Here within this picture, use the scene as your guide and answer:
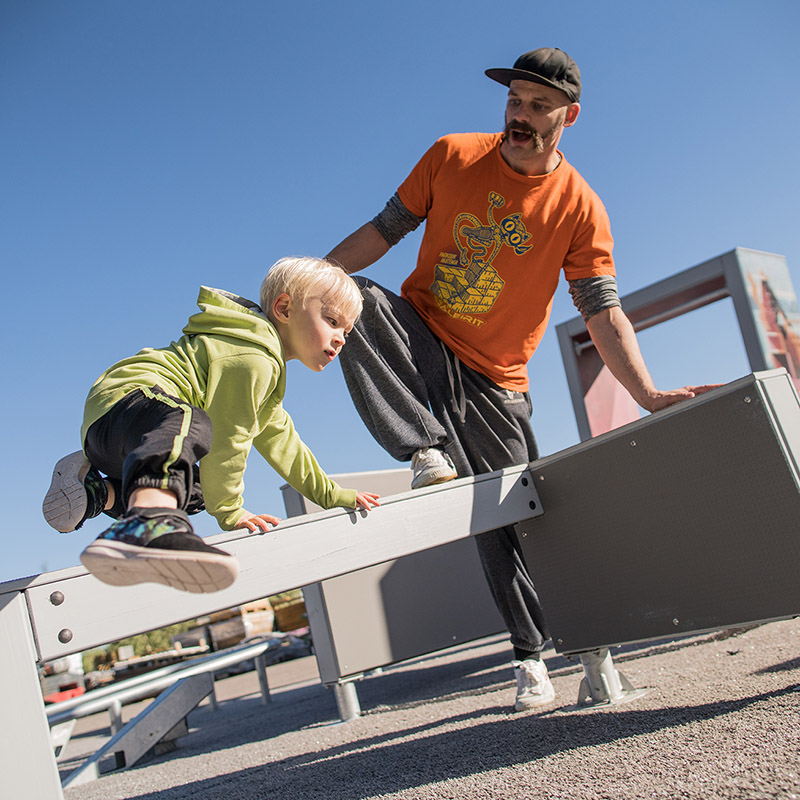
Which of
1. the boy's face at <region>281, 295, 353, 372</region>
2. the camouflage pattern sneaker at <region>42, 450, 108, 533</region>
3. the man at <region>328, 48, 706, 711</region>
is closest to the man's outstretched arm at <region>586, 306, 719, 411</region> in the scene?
the man at <region>328, 48, 706, 711</region>

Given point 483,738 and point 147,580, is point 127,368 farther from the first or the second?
point 483,738

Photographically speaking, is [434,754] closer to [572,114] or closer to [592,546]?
[592,546]

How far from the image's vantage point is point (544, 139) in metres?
Answer: 2.20

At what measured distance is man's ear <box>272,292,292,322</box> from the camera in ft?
5.90

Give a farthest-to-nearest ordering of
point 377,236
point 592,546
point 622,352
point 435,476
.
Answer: point 377,236 < point 622,352 < point 435,476 < point 592,546

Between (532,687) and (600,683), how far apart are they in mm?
232

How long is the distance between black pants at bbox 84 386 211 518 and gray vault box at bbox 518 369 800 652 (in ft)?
3.06

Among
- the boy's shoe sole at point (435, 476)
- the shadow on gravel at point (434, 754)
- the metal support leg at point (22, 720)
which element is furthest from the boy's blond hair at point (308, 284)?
the shadow on gravel at point (434, 754)

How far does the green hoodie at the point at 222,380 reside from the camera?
4.71 ft

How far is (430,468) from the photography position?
6.22 ft

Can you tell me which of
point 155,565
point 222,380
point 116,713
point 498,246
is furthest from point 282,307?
point 116,713

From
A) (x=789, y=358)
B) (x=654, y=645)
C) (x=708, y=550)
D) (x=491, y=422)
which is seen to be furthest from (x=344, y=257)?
(x=789, y=358)

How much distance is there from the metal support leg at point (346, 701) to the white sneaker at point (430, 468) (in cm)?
142

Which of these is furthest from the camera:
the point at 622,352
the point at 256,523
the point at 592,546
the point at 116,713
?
the point at 116,713
